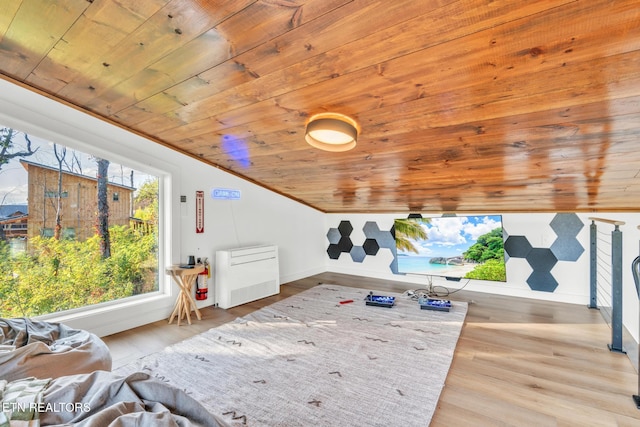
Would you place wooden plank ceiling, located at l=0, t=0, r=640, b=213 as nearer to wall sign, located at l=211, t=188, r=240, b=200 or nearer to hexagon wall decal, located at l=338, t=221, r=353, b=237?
wall sign, located at l=211, t=188, r=240, b=200

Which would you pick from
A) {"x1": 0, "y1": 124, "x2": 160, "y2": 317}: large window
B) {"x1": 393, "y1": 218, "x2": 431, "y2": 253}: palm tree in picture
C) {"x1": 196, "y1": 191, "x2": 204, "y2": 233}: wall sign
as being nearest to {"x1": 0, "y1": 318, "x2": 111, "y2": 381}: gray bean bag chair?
{"x1": 0, "y1": 124, "x2": 160, "y2": 317}: large window

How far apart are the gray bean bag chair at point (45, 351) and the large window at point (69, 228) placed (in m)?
0.82

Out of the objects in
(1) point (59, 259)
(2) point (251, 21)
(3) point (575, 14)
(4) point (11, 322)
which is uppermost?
(2) point (251, 21)

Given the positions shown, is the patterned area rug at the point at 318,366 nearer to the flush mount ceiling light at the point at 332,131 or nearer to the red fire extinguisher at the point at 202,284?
the red fire extinguisher at the point at 202,284

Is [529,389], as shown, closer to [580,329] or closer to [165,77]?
[580,329]

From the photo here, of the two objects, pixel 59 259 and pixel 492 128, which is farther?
pixel 59 259

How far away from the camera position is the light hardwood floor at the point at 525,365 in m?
1.56

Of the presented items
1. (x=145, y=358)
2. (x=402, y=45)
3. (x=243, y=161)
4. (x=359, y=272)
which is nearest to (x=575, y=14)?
(x=402, y=45)

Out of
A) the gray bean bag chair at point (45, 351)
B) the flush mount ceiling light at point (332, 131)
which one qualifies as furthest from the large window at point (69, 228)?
the flush mount ceiling light at point (332, 131)

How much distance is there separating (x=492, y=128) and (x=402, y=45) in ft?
2.87

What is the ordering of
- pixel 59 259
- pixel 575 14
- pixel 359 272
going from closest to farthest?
1. pixel 575 14
2. pixel 59 259
3. pixel 359 272

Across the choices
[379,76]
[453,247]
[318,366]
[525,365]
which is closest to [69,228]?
[318,366]

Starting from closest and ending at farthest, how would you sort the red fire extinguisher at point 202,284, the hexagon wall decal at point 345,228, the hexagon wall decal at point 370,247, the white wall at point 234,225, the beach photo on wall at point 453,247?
the white wall at point 234,225 → the red fire extinguisher at point 202,284 → the beach photo on wall at point 453,247 → the hexagon wall decal at point 370,247 → the hexagon wall decal at point 345,228

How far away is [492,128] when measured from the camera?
69.1 inches
